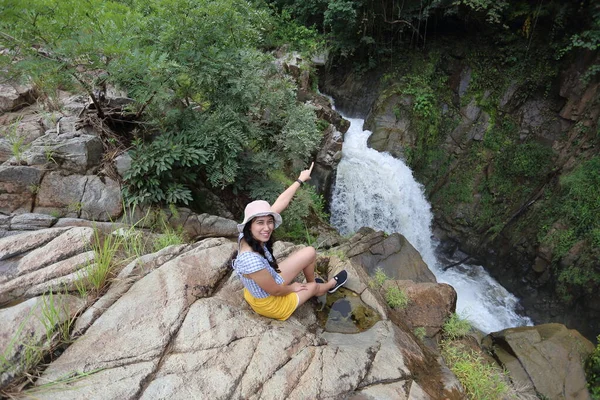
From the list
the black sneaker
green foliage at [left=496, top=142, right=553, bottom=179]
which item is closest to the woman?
the black sneaker

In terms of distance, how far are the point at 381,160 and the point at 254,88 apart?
6.14m

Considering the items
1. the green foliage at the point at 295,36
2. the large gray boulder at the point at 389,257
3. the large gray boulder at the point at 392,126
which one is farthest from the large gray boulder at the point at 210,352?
the green foliage at the point at 295,36

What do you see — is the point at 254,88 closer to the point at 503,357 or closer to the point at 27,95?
the point at 27,95

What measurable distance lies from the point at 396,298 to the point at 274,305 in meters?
Answer: 1.93

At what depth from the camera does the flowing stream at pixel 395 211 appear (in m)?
8.30

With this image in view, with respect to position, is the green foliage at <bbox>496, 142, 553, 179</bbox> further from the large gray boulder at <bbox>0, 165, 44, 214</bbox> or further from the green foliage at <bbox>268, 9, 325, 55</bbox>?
the large gray boulder at <bbox>0, 165, 44, 214</bbox>

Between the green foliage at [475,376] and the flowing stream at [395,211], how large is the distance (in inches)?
204

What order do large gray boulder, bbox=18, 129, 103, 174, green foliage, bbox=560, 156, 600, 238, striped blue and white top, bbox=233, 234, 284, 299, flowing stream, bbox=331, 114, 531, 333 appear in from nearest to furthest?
striped blue and white top, bbox=233, 234, 284, 299
large gray boulder, bbox=18, 129, 103, 174
green foliage, bbox=560, 156, 600, 238
flowing stream, bbox=331, 114, 531, 333

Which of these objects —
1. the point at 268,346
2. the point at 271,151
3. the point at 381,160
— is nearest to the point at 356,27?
the point at 381,160

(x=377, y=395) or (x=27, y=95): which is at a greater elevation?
(x=27, y=95)

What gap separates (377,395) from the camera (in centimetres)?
234

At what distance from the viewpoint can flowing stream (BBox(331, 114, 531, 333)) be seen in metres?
8.30

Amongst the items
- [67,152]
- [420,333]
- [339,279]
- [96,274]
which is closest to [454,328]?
[420,333]

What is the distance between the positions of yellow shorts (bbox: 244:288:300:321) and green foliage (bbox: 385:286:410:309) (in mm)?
1628
